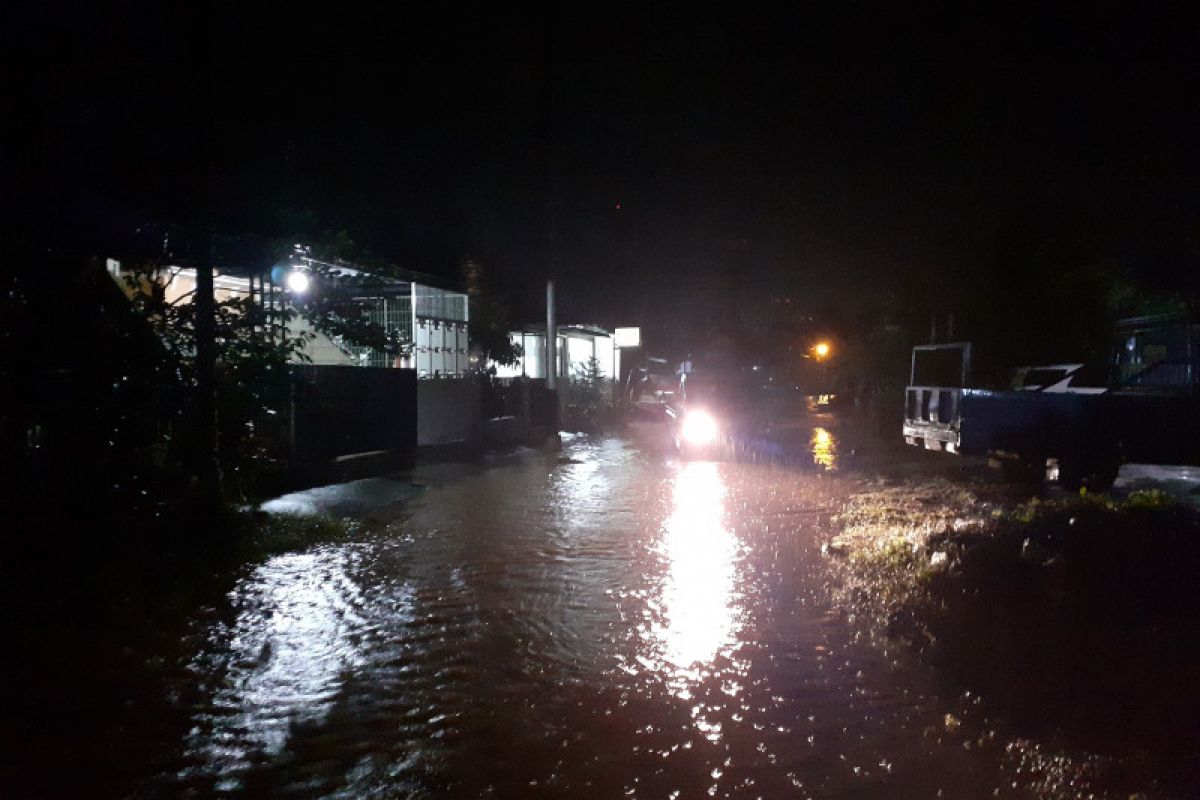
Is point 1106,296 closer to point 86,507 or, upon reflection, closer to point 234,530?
point 234,530

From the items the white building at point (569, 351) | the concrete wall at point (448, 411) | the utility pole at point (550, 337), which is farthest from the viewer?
the white building at point (569, 351)

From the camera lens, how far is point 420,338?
18.5 metres

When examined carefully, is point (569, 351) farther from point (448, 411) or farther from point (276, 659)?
point (276, 659)

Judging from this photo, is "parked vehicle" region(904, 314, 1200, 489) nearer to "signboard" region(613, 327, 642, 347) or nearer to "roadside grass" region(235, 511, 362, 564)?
"roadside grass" region(235, 511, 362, 564)

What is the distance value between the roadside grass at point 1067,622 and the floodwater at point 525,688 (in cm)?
37

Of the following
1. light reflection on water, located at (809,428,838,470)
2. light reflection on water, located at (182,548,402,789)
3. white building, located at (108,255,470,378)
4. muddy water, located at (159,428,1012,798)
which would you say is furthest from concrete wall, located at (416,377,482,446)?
light reflection on water, located at (182,548,402,789)

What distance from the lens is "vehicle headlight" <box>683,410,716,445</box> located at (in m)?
21.1

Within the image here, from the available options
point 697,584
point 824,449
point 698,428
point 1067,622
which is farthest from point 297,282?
point 698,428

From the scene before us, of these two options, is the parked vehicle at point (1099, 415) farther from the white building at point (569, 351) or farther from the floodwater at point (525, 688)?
the white building at point (569, 351)

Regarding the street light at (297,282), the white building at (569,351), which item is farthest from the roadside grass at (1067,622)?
the white building at (569,351)

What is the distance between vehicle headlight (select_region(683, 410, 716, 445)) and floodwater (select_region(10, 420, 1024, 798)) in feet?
40.3

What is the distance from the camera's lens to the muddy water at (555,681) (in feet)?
12.5

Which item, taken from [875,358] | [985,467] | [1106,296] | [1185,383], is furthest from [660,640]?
[875,358]

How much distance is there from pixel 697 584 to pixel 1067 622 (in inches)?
110
